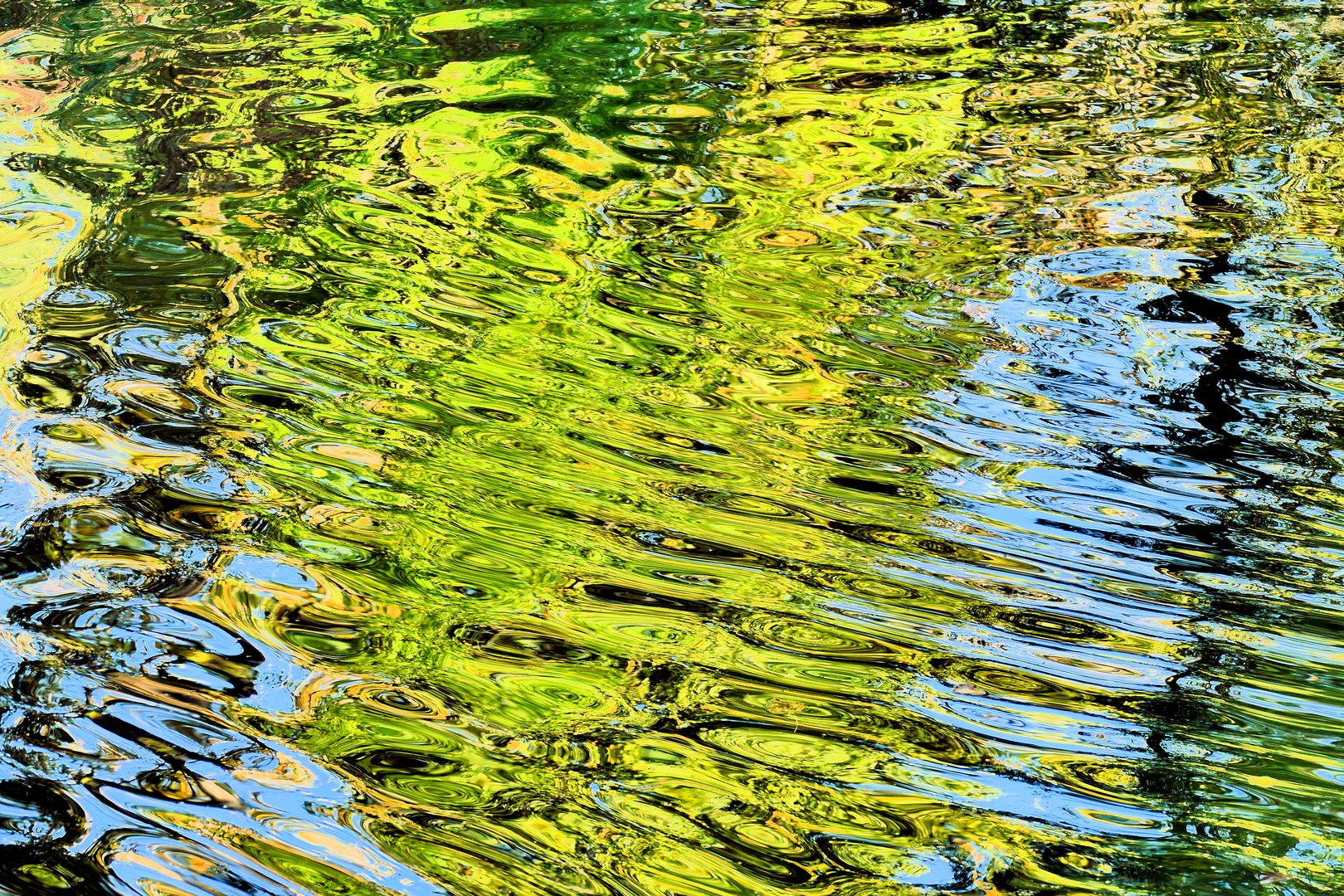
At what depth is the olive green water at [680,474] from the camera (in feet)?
4.37

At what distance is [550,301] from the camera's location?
2.30 meters

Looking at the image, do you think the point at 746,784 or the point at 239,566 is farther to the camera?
the point at 239,566

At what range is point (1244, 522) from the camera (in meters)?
1.73

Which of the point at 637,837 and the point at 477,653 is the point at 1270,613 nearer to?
the point at 637,837

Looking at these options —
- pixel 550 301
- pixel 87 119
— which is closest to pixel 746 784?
pixel 550 301

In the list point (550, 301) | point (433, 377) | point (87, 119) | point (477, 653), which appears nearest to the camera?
point (477, 653)

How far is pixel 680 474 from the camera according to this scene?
Result: 1848 mm

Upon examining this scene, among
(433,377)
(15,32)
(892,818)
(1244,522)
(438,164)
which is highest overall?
(15,32)

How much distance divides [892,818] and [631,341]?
109cm

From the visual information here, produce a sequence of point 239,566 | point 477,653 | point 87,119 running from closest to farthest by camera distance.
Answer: point 477,653 → point 239,566 → point 87,119

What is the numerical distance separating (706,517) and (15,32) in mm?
2907

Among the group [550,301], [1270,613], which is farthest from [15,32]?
[1270,613]

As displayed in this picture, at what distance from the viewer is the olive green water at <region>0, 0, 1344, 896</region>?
4.37ft

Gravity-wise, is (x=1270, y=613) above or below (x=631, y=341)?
below
